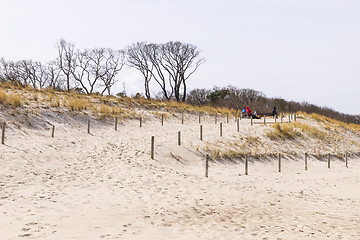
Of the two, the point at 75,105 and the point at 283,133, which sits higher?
the point at 75,105

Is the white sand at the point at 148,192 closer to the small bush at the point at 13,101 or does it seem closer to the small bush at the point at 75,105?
the small bush at the point at 13,101

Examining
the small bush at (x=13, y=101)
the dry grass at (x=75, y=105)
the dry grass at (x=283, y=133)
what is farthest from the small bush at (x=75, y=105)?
the dry grass at (x=283, y=133)

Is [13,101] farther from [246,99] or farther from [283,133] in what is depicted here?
[246,99]

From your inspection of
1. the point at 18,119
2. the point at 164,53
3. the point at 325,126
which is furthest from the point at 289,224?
the point at 164,53

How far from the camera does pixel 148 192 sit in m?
10.7

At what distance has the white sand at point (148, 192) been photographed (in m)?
6.80

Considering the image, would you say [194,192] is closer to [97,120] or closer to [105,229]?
[105,229]

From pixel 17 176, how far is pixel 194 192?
21.7ft

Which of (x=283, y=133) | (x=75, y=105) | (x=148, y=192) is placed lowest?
(x=148, y=192)

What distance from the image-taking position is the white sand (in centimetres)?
680

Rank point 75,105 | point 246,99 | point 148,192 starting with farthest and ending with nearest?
point 246,99
point 75,105
point 148,192

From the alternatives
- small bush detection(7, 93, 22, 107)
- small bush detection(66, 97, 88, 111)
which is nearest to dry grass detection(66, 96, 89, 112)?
small bush detection(66, 97, 88, 111)

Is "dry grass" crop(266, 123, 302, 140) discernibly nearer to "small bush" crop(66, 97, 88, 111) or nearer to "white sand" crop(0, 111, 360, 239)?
"white sand" crop(0, 111, 360, 239)

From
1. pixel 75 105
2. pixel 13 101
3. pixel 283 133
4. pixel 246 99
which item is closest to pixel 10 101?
pixel 13 101
